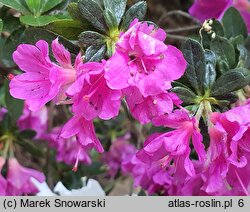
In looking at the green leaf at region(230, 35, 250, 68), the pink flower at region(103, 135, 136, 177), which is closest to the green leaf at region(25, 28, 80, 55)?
the green leaf at region(230, 35, 250, 68)

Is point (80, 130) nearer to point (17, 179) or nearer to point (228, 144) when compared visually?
point (228, 144)

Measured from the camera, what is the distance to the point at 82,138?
99 cm

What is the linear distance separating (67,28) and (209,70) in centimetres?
28

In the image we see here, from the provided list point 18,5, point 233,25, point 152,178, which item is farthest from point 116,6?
point 152,178

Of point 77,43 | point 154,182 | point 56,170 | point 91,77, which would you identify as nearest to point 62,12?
point 77,43

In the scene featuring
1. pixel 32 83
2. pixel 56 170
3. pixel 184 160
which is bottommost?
pixel 56 170

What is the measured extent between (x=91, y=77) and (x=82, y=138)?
0.12m

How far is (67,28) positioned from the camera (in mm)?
1073

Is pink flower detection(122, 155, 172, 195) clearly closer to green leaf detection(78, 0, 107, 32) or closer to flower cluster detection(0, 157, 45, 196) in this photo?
flower cluster detection(0, 157, 45, 196)

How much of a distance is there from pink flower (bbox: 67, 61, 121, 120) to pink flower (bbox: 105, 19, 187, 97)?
3 centimetres

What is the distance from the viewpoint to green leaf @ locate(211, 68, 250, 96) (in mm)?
1080
